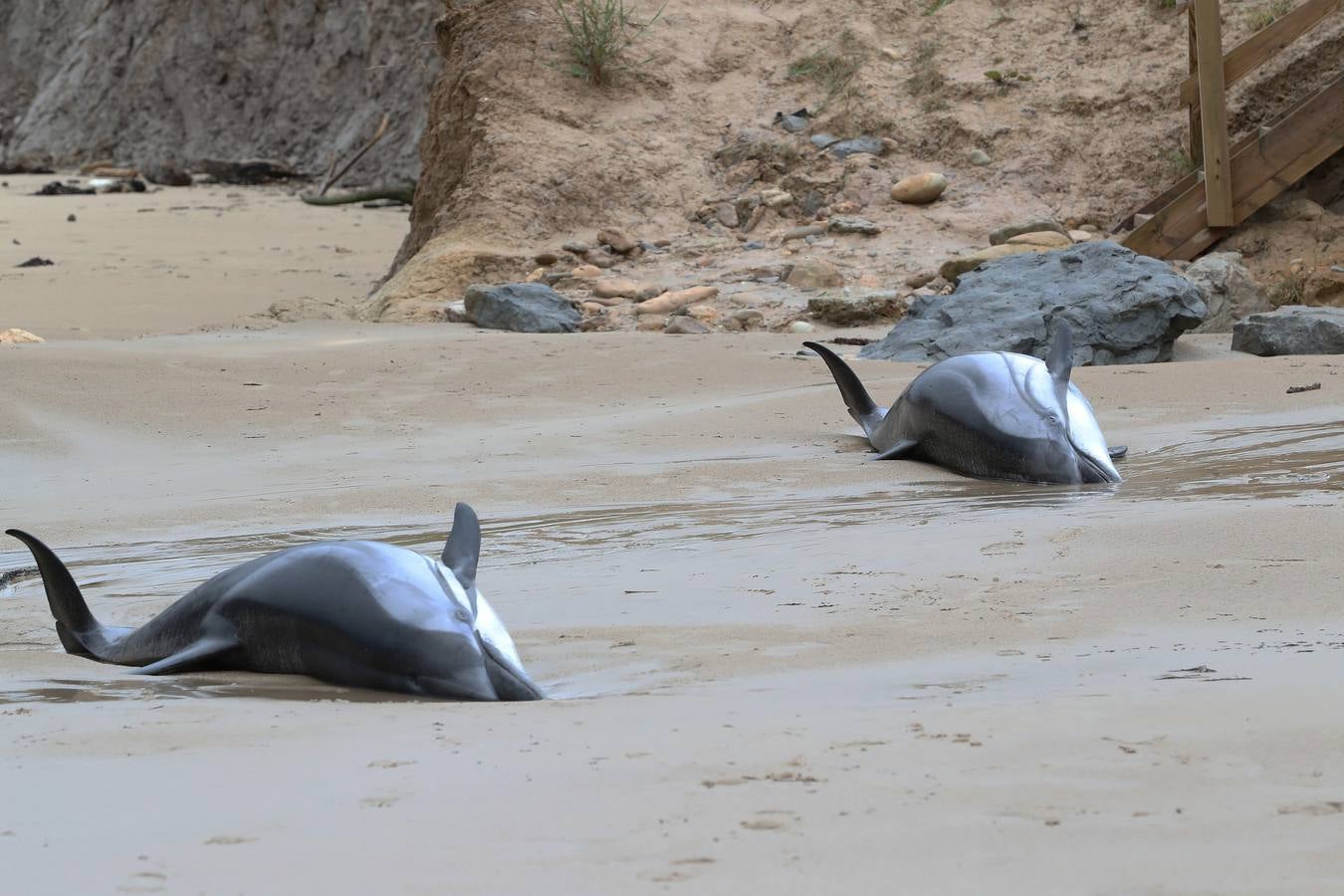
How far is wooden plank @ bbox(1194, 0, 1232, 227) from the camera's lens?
1035 centimetres

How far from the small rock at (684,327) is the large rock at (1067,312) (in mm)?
1399

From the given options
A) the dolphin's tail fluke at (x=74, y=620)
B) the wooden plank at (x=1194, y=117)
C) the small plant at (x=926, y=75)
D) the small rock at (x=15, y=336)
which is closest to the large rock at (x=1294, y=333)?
the wooden plank at (x=1194, y=117)

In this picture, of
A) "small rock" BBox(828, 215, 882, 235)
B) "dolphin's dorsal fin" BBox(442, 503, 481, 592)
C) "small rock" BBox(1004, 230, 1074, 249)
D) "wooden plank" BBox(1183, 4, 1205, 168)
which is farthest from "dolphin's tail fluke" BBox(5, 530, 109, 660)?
"wooden plank" BBox(1183, 4, 1205, 168)

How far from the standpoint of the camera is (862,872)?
5.89 ft

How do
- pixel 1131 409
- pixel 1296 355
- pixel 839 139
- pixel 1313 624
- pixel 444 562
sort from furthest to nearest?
1. pixel 839 139
2. pixel 1296 355
3. pixel 1131 409
4. pixel 444 562
5. pixel 1313 624

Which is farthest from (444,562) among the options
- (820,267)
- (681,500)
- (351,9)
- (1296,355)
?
(351,9)

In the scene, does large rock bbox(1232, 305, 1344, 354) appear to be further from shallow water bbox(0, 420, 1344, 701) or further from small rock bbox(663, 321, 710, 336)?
small rock bbox(663, 321, 710, 336)

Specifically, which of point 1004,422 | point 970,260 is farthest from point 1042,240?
point 1004,422

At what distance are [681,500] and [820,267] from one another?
5.59 meters

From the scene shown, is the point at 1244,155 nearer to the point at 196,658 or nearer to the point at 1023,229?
the point at 1023,229

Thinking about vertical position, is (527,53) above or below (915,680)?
above

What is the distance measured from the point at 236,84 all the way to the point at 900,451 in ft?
75.4

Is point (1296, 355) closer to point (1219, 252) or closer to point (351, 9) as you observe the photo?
point (1219, 252)

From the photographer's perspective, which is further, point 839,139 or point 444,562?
point 839,139
